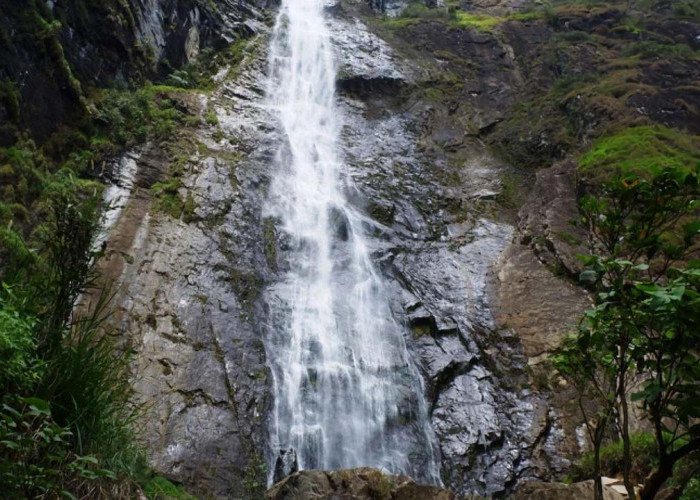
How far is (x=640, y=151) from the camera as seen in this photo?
560 inches

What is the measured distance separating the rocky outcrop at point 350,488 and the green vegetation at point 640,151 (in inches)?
409

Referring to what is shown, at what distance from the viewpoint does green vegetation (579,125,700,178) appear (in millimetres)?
13562

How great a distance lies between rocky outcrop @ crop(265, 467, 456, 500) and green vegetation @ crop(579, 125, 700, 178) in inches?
409

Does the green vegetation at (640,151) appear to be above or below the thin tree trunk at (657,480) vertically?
below

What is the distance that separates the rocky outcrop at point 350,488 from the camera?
6.17 m

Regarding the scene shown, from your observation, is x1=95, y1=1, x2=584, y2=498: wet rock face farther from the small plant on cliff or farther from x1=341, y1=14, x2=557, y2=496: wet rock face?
the small plant on cliff

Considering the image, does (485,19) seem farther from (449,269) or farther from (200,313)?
(200,313)

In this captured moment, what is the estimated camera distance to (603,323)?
3.67 metres

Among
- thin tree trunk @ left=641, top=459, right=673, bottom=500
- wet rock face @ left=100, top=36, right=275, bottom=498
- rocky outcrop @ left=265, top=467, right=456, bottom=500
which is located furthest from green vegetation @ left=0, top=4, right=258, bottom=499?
thin tree trunk @ left=641, top=459, right=673, bottom=500

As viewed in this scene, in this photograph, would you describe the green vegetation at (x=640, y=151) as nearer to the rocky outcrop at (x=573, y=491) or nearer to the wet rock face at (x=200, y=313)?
the rocky outcrop at (x=573, y=491)

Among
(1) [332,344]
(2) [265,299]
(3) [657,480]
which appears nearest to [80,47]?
(2) [265,299]

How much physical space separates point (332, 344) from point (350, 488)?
4.53m

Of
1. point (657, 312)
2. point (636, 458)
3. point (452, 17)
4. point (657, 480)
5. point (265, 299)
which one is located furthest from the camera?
point (452, 17)

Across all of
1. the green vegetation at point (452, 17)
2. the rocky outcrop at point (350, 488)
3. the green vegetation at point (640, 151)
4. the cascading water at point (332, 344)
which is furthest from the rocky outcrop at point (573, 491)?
the green vegetation at point (452, 17)
